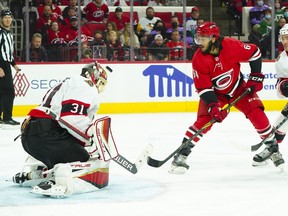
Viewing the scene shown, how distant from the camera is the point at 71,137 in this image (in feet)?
16.3

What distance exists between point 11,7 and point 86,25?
97 centimetres

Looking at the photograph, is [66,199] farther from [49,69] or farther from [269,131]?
[49,69]

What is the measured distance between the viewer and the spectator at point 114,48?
34.2 feet

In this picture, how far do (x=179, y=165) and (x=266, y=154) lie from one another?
2.19 feet

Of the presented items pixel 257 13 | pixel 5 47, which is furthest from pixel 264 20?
pixel 5 47

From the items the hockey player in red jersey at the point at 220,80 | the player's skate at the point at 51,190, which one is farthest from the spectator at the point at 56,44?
the player's skate at the point at 51,190

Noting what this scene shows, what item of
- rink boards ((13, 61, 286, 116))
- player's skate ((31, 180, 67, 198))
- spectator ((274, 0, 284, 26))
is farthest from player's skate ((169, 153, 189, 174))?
spectator ((274, 0, 284, 26))

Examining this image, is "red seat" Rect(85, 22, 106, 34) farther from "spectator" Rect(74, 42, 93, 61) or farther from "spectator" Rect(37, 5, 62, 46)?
"spectator" Rect(37, 5, 62, 46)

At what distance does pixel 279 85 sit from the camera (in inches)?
239

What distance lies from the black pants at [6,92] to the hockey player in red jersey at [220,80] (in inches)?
137

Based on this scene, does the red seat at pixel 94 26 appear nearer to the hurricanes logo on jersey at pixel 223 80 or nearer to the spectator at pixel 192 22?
the spectator at pixel 192 22

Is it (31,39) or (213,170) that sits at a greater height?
(31,39)

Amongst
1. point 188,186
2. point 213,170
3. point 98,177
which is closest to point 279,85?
point 213,170

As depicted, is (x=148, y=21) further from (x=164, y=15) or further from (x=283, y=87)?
(x=283, y=87)
